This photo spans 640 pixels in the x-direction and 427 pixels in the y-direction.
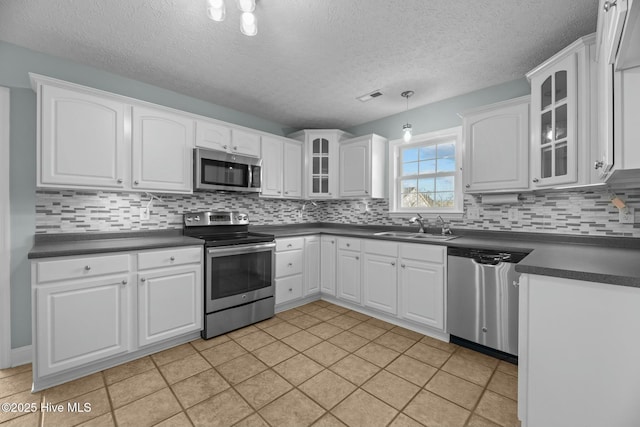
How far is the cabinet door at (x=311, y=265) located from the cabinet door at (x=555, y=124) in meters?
2.30

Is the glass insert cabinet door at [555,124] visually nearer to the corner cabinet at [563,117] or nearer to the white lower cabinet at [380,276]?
the corner cabinet at [563,117]

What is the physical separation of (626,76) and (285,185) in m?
3.04

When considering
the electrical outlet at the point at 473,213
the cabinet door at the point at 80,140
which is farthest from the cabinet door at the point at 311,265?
the cabinet door at the point at 80,140

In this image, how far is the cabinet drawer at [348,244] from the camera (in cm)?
319

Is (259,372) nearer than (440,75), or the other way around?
(259,372)

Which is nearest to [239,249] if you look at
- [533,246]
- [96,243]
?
[96,243]

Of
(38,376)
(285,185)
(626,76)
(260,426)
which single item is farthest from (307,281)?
(626,76)

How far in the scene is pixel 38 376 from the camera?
179 centimetres

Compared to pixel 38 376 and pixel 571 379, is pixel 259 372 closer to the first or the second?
pixel 38 376

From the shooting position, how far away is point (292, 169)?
3.74 metres

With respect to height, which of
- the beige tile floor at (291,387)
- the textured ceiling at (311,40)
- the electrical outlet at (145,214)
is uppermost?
the textured ceiling at (311,40)

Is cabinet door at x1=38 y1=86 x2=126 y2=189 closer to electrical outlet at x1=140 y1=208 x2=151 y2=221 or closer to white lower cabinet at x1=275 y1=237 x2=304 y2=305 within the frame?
electrical outlet at x1=140 y1=208 x2=151 y2=221

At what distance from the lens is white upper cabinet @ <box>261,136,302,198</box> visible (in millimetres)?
3439

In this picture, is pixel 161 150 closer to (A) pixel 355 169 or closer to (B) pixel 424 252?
(A) pixel 355 169
